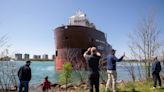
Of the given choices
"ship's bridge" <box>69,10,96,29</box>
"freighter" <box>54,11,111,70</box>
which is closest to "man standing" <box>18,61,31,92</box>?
"freighter" <box>54,11,111,70</box>

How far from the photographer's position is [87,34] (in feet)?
132

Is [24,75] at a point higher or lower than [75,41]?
lower

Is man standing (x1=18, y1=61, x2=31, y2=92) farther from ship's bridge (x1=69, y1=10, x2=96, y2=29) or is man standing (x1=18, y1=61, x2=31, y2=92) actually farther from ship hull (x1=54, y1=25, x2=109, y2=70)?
ship's bridge (x1=69, y1=10, x2=96, y2=29)

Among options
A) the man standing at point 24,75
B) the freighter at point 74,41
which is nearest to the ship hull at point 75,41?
the freighter at point 74,41

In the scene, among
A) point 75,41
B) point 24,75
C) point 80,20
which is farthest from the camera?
point 80,20

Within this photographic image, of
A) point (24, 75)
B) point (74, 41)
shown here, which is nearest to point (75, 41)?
point (74, 41)

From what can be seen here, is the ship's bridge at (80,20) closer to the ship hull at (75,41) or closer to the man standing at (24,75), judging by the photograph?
the ship hull at (75,41)

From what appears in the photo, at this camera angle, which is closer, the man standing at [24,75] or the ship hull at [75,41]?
the man standing at [24,75]

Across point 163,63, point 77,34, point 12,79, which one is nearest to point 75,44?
point 77,34

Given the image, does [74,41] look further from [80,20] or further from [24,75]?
[24,75]

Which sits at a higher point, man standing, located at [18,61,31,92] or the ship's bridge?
the ship's bridge

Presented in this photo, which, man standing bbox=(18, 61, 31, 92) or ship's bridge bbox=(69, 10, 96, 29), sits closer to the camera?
man standing bbox=(18, 61, 31, 92)

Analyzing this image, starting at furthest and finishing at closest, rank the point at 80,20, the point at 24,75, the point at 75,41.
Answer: the point at 80,20
the point at 75,41
the point at 24,75

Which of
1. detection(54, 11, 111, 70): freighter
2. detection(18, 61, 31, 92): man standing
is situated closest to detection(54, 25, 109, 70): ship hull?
detection(54, 11, 111, 70): freighter
